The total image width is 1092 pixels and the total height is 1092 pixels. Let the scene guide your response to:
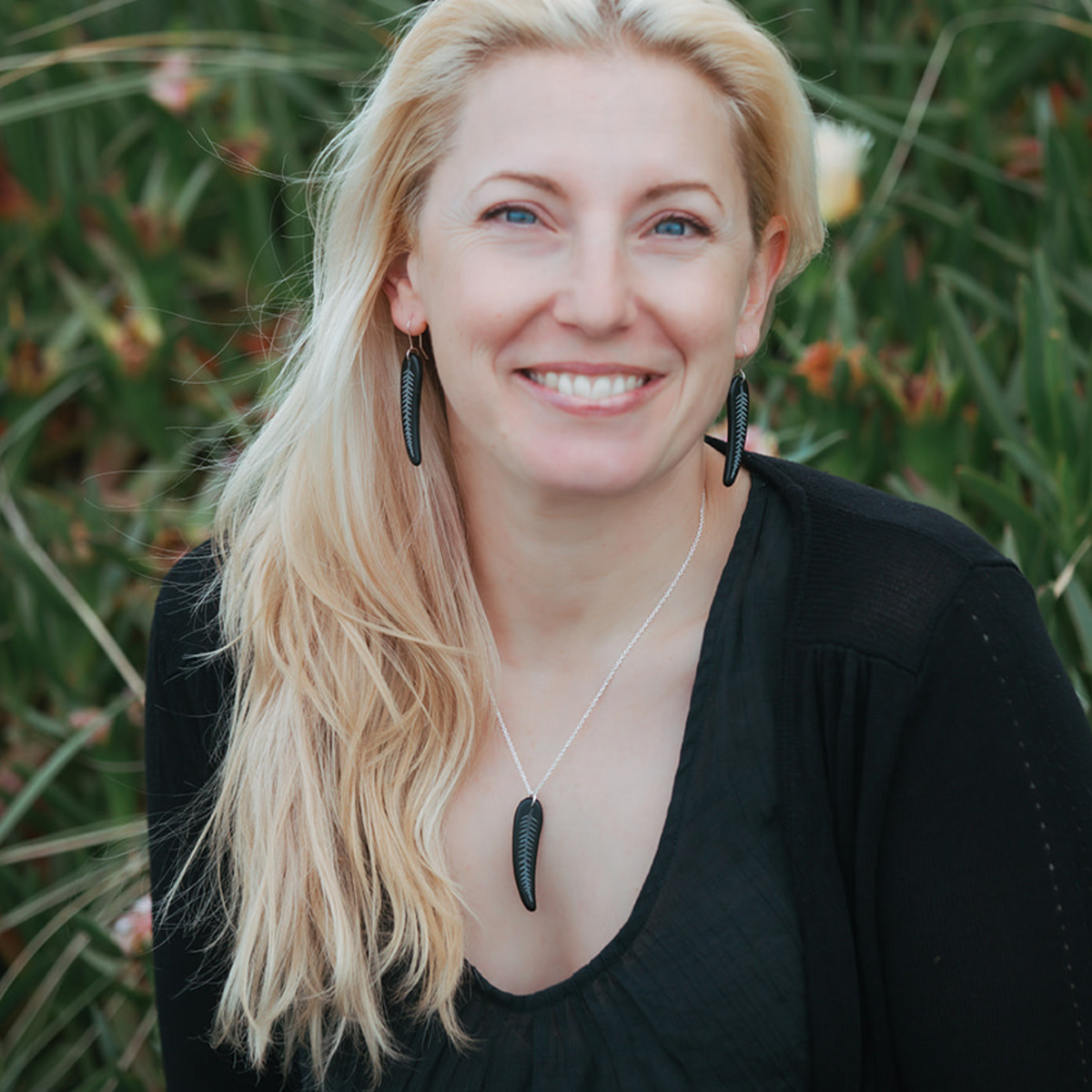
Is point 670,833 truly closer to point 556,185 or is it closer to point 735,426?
point 735,426

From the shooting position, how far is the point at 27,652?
8.12ft

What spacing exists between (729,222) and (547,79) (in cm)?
23

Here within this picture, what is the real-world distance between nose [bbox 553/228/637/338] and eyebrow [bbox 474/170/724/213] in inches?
2.1

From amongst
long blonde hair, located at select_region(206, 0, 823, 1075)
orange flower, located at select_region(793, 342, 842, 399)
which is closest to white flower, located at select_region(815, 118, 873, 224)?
orange flower, located at select_region(793, 342, 842, 399)

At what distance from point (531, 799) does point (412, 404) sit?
46 cm

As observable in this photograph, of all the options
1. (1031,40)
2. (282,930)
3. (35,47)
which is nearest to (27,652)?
(282,930)

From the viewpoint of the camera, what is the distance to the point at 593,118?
4.56 ft

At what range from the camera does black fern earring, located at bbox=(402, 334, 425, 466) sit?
1613 millimetres

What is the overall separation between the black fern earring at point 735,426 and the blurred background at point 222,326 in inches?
16.8

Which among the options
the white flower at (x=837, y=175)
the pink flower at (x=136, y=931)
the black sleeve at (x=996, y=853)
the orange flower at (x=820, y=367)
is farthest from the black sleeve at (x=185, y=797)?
the white flower at (x=837, y=175)

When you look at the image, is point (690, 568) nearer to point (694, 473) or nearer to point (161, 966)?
point (694, 473)

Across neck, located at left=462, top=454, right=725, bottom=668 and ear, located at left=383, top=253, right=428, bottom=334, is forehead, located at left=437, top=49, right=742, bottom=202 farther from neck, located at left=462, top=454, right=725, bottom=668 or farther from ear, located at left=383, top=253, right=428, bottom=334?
neck, located at left=462, top=454, right=725, bottom=668

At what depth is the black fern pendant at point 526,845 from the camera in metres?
1.50

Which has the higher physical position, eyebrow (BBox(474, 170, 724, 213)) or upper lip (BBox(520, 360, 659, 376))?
eyebrow (BBox(474, 170, 724, 213))
